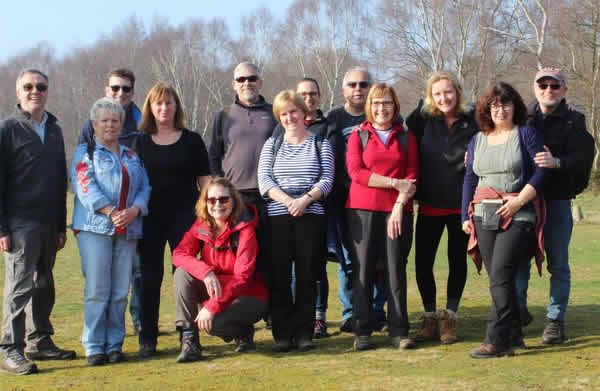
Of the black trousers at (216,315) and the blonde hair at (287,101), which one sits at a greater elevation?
the blonde hair at (287,101)

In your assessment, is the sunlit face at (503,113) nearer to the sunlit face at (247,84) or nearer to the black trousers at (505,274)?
the black trousers at (505,274)

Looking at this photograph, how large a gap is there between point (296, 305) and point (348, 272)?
1047mm

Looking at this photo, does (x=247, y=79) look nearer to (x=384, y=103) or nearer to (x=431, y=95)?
(x=384, y=103)

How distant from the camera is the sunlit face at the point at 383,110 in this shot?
5820 millimetres

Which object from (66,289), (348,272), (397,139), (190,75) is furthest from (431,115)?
(190,75)

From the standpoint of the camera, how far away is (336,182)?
6430 millimetres

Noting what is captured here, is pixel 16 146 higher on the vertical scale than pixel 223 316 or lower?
higher

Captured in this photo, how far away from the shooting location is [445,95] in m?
5.91

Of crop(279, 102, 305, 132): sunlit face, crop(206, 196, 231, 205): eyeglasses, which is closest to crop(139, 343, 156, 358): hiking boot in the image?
crop(206, 196, 231, 205): eyeglasses

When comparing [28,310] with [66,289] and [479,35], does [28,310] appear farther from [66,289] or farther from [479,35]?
[479,35]

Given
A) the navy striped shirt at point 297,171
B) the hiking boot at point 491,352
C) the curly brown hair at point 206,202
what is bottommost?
the hiking boot at point 491,352

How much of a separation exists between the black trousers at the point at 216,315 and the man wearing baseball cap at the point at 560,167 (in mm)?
2431

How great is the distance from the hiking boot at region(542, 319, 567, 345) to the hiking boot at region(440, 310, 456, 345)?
0.73 metres

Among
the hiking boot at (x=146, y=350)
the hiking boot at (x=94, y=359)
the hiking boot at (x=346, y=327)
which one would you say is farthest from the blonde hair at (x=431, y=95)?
the hiking boot at (x=94, y=359)
